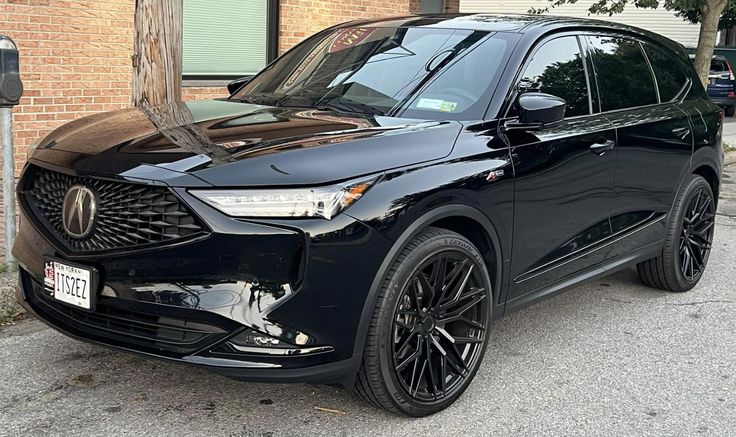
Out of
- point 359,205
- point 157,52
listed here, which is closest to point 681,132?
point 359,205

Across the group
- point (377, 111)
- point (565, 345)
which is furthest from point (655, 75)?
point (377, 111)

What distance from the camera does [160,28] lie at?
Result: 5332 millimetres

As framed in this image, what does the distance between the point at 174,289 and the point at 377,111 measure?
4.64 ft

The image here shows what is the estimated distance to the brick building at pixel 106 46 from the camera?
7398 mm

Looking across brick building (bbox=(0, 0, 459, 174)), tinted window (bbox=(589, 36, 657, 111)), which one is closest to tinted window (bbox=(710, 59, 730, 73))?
brick building (bbox=(0, 0, 459, 174))

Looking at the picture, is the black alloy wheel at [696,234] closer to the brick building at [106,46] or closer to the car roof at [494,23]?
the car roof at [494,23]

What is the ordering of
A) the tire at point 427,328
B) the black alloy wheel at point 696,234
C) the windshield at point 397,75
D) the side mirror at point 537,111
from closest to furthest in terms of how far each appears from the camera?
the tire at point 427,328, the side mirror at point 537,111, the windshield at point 397,75, the black alloy wheel at point 696,234

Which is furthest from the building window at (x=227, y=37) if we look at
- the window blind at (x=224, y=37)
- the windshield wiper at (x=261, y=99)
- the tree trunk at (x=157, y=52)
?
the windshield wiper at (x=261, y=99)

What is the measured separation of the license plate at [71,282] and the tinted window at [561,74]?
88.4 inches

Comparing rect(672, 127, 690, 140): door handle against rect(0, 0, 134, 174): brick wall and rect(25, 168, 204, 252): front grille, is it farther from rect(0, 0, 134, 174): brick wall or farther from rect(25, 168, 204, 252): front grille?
rect(0, 0, 134, 174): brick wall

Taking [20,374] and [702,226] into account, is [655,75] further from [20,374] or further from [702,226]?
→ [20,374]

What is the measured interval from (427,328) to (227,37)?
6.72 m

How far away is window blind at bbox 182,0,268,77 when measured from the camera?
8992 millimetres

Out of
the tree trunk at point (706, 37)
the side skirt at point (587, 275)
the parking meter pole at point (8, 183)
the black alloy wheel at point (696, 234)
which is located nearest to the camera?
the side skirt at point (587, 275)
